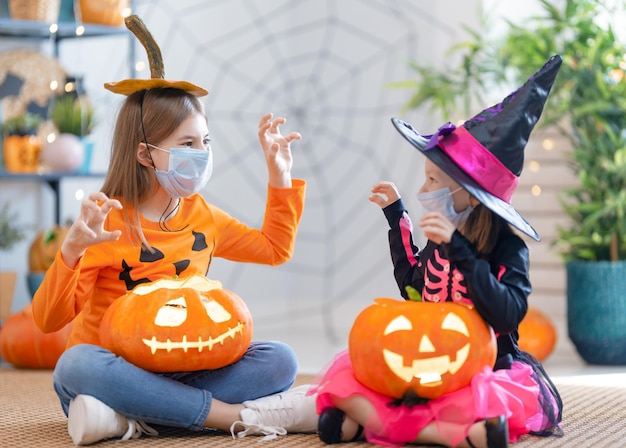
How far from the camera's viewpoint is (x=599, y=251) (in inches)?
118

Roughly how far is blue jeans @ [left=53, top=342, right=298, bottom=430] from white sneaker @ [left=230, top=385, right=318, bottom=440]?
0.13 feet

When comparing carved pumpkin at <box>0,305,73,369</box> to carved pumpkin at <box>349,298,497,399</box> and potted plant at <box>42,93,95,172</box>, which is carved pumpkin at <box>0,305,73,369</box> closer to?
potted plant at <box>42,93,95,172</box>

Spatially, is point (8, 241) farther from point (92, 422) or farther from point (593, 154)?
point (593, 154)

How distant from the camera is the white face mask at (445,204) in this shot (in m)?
1.61

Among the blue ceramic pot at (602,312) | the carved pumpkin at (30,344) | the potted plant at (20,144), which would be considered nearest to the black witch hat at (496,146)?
the blue ceramic pot at (602,312)

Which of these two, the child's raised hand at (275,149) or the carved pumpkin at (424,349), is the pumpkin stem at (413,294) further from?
the child's raised hand at (275,149)

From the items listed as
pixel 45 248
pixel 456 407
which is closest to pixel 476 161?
pixel 456 407

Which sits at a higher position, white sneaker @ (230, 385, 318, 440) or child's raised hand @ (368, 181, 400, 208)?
child's raised hand @ (368, 181, 400, 208)

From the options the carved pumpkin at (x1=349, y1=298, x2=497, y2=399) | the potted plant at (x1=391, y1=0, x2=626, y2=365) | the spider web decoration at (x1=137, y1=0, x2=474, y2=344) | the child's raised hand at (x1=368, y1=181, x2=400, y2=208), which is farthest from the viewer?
the spider web decoration at (x1=137, y1=0, x2=474, y2=344)

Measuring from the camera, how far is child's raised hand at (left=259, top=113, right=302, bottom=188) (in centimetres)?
186

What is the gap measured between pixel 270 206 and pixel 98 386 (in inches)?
21.1

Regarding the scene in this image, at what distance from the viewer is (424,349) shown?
4.88 ft

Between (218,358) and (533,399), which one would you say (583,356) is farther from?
(218,358)

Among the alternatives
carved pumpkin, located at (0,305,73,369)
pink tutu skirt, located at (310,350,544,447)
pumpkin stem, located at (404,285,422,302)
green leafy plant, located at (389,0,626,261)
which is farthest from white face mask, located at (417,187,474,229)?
carved pumpkin, located at (0,305,73,369)
